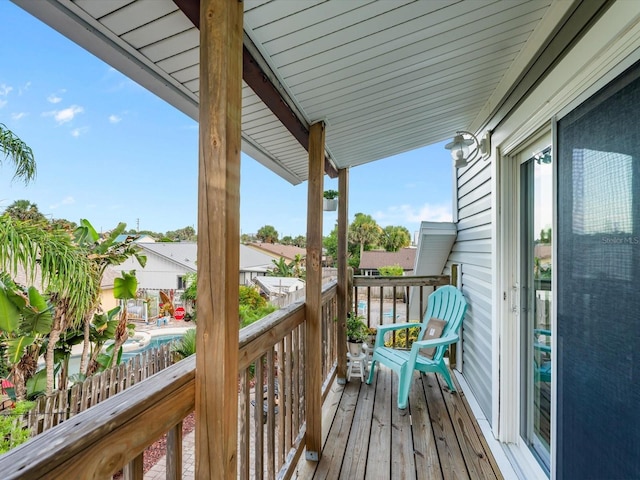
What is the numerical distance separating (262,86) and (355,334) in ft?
8.92

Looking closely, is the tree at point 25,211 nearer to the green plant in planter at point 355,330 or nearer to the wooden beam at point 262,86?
the wooden beam at point 262,86

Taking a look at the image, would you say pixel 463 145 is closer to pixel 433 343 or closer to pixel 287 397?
pixel 433 343

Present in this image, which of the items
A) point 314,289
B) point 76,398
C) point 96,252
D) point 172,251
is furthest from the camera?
point 172,251

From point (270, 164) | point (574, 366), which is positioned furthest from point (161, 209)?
point (574, 366)

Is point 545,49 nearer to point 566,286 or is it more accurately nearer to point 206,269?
point 566,286

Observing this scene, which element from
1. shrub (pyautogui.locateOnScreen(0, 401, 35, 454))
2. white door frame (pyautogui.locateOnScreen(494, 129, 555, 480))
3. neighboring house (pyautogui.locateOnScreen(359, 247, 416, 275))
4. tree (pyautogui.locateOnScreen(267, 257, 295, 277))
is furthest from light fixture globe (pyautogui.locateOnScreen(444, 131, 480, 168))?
neighboring house (pyautogui.locateOnScreen(359, 247, 416, 275))

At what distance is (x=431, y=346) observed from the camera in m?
2.87

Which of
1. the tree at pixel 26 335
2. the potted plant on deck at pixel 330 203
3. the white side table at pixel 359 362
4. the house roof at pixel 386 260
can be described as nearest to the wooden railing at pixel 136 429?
the white side table at pixel 359 362

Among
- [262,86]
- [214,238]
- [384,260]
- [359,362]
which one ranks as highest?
[262,86]

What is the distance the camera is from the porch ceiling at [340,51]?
108 centimetres

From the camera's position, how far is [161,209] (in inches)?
414

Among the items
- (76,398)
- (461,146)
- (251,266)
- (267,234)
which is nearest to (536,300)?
(461,146)

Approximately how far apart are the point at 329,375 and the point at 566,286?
2298mm

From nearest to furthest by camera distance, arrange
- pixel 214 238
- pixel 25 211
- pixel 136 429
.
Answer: pixel 136 429 < pixel 214 238 < pixel 25 211
